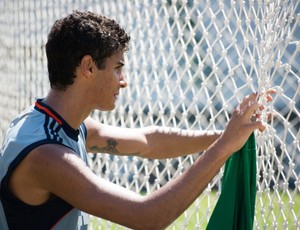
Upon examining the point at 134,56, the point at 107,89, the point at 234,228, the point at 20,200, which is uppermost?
the point at 134,56

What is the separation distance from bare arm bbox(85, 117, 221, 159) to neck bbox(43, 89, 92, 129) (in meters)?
0.33

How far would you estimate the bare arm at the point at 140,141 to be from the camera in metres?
2.55

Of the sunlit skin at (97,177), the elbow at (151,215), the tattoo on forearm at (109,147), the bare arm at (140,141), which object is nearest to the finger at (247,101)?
the sunlit skin at (97,177)

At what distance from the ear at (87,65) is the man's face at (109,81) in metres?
0.02

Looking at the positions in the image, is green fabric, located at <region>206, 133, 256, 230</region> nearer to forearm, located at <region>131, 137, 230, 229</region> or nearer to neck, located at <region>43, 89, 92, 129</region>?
forearm, located at <region>131, 137, 230, 229</region>

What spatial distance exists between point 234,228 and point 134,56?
1586 millimetres

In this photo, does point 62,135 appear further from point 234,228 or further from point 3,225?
point 234,228

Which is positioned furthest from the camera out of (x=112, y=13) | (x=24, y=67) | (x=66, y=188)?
(x=24, y=67)

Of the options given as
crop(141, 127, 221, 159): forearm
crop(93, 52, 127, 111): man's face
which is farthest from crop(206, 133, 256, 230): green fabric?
crop(93, 52, 127, 111): man's face

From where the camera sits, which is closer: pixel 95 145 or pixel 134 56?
pixel 95 145

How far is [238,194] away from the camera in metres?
2.21

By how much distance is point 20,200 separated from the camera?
2096 mm

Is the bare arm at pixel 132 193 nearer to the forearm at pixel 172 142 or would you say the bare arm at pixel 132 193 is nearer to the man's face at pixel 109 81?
the man's face at pixel 109 81

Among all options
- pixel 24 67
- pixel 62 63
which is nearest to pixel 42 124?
pixel 62 63
